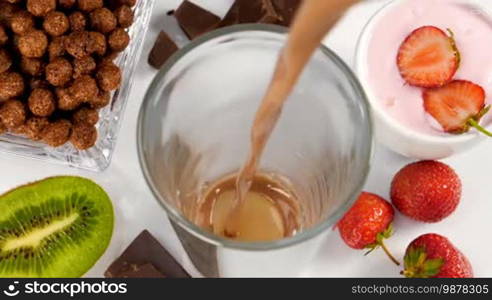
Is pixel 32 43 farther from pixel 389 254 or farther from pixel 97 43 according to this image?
pixel 389 254

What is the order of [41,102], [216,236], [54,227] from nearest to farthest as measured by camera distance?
[216,236]
[41,102]
[54,227]

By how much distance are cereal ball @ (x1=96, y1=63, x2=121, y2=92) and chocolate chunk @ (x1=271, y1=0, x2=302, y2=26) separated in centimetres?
27

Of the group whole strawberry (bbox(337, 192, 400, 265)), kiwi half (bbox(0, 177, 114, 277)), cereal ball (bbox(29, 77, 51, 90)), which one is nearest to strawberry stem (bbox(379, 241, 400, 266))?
whole strawberry (bbox(337, 192, 400, 265))

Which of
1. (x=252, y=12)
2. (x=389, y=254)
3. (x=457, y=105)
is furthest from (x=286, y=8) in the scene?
(x=389, y=254)

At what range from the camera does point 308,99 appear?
3.20ft

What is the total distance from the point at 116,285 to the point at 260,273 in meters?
0.22

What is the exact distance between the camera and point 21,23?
1.08 m

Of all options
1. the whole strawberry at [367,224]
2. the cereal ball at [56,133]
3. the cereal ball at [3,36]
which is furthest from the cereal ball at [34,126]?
the whole strawberry at [367,224]

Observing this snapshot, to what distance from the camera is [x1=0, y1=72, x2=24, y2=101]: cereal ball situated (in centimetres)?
107

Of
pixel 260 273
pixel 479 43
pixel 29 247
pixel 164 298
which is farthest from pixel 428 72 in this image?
pixel 29 247

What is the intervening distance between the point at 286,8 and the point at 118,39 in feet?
0.87

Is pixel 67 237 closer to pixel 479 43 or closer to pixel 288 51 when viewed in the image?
pixel 288 51

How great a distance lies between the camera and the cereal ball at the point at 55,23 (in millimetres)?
1087

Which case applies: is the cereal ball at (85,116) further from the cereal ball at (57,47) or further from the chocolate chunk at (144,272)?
the chocolate chunk at (144,272)
